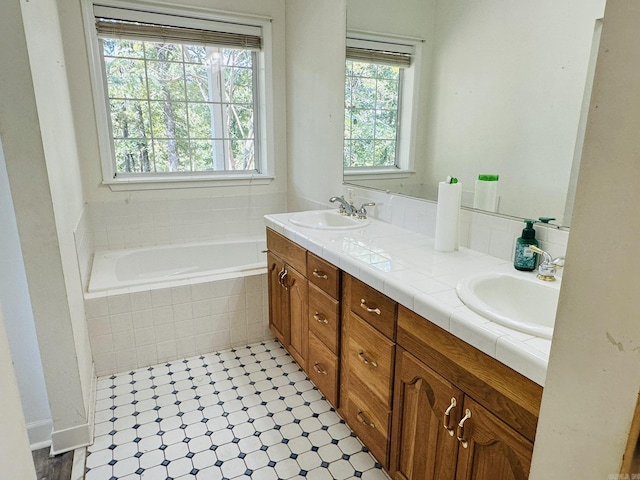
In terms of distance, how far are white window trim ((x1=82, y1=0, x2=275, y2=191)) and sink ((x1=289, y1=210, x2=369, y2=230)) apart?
3.41 feet

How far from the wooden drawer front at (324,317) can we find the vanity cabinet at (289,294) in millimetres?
70

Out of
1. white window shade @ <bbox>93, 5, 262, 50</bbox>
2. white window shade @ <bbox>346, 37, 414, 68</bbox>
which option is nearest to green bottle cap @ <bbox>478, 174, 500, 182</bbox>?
white window shade @ <bbox>346, 37, 414, 68</bbox>

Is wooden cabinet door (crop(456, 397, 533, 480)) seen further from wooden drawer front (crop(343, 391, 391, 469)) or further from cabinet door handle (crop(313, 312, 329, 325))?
cabinet door handle (crop(313, 312, 329, 325))

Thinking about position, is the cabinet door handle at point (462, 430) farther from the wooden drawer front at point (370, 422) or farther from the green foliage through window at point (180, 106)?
the green foliage through window at point (180, 106)

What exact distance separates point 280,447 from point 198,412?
1.59 ft

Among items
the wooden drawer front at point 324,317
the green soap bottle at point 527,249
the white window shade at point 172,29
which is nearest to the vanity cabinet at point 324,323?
the wooden drawer front at point 324,317

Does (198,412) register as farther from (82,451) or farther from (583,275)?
(583,275)

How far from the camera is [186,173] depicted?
3.09 metres

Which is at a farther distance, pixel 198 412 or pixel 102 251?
pixel 102 251

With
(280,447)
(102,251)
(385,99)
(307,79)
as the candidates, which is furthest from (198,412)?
(307,79)

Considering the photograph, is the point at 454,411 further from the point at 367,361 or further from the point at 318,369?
the point at 318,369

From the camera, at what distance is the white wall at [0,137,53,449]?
→ 1449 millimetres

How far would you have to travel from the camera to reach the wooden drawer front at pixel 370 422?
140cm

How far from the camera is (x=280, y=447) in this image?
1703 mm
